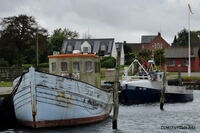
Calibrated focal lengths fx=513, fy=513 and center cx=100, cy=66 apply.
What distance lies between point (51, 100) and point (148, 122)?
7639 mm

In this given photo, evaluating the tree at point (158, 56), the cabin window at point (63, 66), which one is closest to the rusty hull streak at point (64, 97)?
the cabin window at point (63, 66)

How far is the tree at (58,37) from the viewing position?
124775mm

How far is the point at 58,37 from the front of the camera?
130250mm

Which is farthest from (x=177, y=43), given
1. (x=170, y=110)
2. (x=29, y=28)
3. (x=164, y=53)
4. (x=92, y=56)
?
(x=92, y=56)

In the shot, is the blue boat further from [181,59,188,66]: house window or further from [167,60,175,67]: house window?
[167,60,175,67]: house window

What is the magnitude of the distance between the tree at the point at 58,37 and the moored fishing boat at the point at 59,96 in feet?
275

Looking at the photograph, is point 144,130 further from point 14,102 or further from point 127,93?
point 127,93

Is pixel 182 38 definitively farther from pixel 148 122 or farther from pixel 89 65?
pixel 89 65

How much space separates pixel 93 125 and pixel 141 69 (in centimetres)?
2195

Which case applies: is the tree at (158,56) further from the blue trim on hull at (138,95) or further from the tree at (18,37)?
the blue trim on hull at (138,95)

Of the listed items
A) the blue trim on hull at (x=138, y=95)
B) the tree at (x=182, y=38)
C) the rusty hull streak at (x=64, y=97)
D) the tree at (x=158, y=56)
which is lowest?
the blue trim on hull at (x=138, y=95)

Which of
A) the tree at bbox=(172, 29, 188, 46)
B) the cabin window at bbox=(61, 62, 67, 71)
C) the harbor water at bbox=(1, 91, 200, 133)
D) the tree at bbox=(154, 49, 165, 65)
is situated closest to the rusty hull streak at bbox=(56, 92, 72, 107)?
the harbor water at bbox=(1, 91, 200, 133)

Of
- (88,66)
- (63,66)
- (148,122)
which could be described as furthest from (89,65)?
(148,122)

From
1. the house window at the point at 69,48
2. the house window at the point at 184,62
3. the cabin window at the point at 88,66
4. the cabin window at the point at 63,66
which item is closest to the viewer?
the cabin window at the point at 63,66
